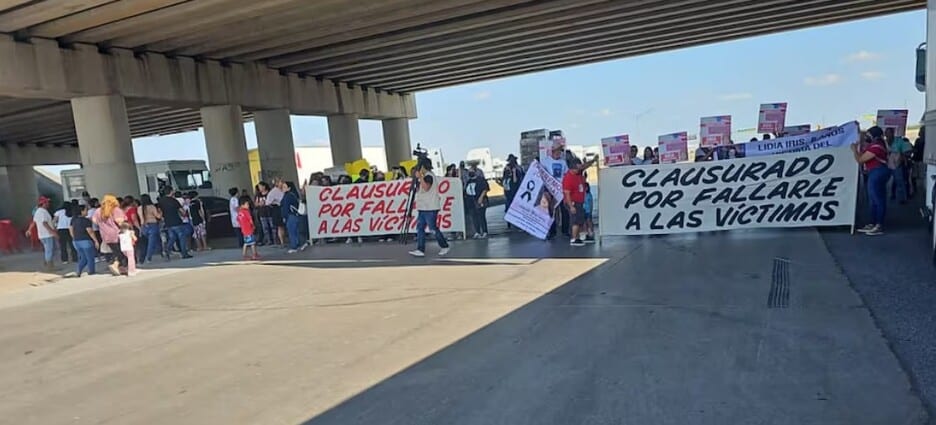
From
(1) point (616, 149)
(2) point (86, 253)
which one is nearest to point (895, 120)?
(1) point (616, 149)

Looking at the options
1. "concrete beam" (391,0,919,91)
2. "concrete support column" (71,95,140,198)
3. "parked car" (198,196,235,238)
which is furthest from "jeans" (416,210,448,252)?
"concrete beam" (391,0,919,91)

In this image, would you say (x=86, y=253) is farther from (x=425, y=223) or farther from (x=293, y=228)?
(x=425, y=223)

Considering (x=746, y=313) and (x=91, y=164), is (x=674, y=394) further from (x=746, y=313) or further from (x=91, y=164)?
(x=91, y=164)

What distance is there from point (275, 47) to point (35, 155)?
34.1 metres

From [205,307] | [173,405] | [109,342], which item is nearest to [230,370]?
[173,405]

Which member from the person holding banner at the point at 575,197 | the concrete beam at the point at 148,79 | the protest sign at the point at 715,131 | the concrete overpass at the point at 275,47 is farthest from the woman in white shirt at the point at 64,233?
the protest sign at the point at 715,131

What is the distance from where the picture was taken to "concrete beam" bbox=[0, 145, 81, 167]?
43.8 m

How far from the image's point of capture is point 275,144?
2709 centimetres

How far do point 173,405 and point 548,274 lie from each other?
530cm

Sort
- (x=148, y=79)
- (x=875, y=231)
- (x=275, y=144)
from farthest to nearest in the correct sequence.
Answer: (x=275, y=144), (x=148, y=79), (x=875, y=231)

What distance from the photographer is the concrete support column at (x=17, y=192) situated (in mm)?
44031

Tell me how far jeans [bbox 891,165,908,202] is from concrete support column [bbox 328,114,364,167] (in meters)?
23.6

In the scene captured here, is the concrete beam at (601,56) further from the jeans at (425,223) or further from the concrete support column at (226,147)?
the jeans at (425,223)

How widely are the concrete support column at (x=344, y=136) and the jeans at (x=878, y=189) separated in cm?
2529
